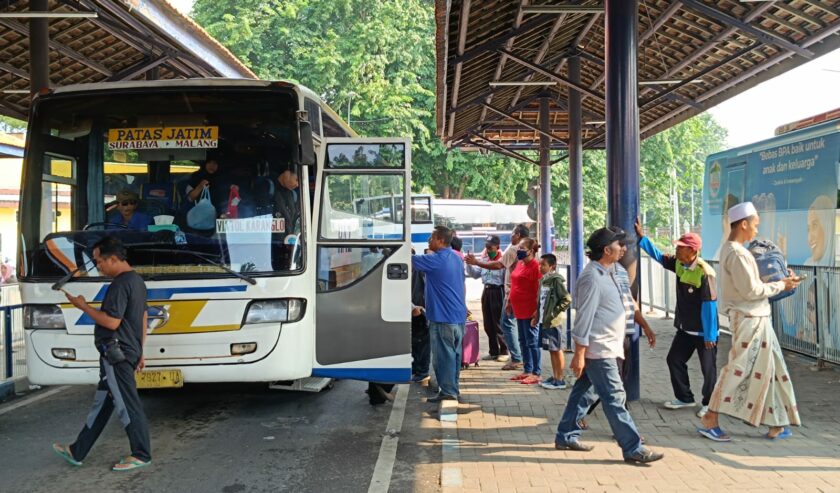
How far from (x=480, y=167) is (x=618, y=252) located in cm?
3335

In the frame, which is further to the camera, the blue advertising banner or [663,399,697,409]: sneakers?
the blue advertising banner

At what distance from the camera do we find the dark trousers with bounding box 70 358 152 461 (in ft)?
18.7

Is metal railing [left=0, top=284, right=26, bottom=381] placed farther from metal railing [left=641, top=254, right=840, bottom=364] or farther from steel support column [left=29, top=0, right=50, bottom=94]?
metal railing [left=641, top=254, right=840, bottom=364]

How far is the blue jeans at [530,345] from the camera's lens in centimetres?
921

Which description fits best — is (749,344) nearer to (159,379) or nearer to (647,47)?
(159,379)

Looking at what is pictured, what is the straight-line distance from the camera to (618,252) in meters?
5.77

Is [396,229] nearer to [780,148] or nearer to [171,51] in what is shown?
[780,148]

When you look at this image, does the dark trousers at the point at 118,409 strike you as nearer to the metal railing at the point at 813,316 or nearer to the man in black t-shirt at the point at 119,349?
the man in black t-shirt at the point at 119,349

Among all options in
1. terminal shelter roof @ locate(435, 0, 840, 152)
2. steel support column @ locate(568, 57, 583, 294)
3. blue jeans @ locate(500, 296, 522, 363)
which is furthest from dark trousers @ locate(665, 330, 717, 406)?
steel support column @ locate(568, 57, 583, 294)

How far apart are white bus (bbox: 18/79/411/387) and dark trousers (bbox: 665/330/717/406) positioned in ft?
8.22

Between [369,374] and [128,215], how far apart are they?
8.09 ft

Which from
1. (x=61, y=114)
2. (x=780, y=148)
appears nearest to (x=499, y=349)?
(x=780, y=148)

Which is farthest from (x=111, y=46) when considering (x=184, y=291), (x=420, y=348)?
(x=184, y=291)

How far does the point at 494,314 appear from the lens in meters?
10.9
